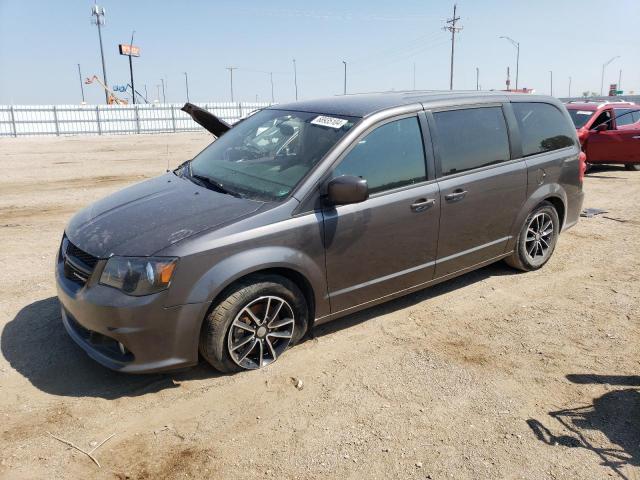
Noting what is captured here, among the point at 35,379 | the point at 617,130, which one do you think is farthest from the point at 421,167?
the point at 617,130

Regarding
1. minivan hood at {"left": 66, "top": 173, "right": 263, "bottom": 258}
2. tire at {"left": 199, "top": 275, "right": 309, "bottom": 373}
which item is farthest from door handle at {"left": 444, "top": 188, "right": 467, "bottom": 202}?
minivan hood at {"left": 66, "top": 173, "right": 263, "bottom": 258}

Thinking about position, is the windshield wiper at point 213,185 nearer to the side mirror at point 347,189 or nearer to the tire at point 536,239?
the side mirror at point 347,189

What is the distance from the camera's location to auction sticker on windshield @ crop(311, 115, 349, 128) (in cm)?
398

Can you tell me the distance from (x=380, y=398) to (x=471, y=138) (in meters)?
2.49

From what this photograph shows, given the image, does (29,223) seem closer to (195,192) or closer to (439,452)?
(195,192)

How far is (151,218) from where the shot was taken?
355 cm

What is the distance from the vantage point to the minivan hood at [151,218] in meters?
3.27

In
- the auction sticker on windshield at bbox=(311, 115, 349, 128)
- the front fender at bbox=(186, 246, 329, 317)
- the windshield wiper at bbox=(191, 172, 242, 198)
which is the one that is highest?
the auction sticker on windshield at bbox=(311, 115, 349, 128)

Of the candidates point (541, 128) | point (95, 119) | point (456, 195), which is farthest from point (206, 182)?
point (95, 119)

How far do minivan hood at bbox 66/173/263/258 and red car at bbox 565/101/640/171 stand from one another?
35.2 feet

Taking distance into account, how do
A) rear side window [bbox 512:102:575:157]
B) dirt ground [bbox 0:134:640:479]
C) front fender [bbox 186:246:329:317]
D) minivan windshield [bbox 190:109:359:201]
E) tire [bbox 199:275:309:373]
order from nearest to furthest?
dirt ground [bbox 0:134:640:479] → front fender [bbox 186:246:329:317] → tire [bbox 199:275:309:373] → minivan windshield [bbox 190:109:359:201] → rear side window [bbox 512:102:575:157]

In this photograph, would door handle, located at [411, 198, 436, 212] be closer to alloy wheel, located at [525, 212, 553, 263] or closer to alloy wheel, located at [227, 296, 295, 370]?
alloy wheel, located at [227, 296, 295, 370]

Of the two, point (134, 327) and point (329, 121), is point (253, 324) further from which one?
point (329, 121)

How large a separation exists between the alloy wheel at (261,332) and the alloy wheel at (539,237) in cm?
293
